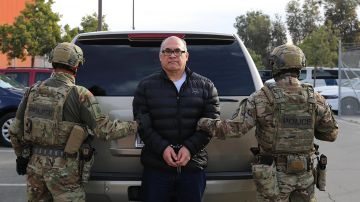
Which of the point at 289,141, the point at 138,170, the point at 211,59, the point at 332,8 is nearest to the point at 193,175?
the point at 138,170

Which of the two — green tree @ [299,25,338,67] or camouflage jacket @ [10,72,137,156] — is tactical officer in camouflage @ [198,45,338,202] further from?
green tree @ [299,25,338,67]

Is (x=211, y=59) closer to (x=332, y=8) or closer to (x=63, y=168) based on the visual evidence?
(x=63, y=168)

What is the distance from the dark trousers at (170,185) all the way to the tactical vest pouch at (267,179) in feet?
1.35

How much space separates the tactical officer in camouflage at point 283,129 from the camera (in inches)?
142

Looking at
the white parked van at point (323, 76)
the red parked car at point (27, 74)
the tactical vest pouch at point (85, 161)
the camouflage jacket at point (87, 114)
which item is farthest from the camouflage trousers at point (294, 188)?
the white parked van at point (323, 76)

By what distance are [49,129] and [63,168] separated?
295 millimetres

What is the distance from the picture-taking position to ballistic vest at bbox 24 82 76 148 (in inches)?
142

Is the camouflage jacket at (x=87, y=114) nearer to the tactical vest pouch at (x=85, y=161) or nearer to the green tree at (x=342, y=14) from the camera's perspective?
the tactical vest pouch at (x=85, y=161)

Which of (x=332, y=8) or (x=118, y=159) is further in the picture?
(x=332, y=8)

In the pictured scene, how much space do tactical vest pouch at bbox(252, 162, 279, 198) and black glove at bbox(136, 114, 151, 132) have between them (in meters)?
0.82

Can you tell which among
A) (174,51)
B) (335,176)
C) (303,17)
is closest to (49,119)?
(174,51)

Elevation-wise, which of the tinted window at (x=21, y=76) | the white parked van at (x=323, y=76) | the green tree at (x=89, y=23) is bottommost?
the tinted window at (x=21, y=76)

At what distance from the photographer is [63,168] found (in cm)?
360

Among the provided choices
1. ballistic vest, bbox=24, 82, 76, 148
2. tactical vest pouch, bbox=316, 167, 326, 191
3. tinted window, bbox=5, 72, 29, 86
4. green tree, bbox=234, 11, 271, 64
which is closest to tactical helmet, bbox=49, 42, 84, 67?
ballistic vest, bbox=24, 82, 76, 148
